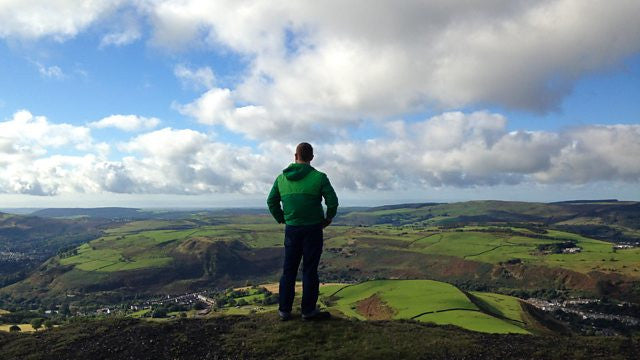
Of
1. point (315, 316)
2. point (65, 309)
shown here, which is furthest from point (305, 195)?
point (65, 309)

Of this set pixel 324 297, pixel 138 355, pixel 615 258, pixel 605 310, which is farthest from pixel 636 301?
pixel 138 355

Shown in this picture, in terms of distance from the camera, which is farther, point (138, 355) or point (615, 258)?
point (615, 258)

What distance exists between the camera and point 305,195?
14773mm


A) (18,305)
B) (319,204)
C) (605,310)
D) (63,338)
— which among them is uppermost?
(319,204)

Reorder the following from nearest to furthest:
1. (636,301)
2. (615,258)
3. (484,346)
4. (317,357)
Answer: (317,357)
(484,346)
(636,301)
(615,258)

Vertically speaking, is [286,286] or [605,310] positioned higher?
[286,286]

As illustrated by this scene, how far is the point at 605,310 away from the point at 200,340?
156m

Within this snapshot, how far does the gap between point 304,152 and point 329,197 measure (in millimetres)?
1905

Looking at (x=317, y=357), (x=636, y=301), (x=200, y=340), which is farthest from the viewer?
(x=636, y=301)

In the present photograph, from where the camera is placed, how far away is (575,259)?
192 metres

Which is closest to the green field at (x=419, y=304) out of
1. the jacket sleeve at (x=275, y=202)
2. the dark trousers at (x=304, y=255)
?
the dark trousers at (x=304, y=255)

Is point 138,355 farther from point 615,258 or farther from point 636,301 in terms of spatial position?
point 615,258

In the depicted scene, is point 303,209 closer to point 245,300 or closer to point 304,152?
point 304,152

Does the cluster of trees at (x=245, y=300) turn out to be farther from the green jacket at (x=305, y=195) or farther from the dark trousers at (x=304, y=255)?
the green jacket at (x=305, y=195)
